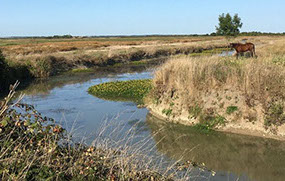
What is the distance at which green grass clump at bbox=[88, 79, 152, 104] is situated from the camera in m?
19.1

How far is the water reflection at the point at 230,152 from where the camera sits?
913cm

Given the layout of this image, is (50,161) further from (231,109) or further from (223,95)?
(223,95)

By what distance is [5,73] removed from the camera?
77.5 ft

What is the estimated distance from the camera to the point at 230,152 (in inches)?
419

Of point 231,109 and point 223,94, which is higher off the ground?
point 223,94

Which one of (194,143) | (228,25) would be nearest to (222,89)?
(194,143)

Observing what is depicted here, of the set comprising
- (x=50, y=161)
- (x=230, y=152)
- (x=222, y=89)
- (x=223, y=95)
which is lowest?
(x=230, y=152)

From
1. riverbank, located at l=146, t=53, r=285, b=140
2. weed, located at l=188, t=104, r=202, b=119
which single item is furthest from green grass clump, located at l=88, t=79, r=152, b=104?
weed, located at l=188, t=104, r=202, b=119

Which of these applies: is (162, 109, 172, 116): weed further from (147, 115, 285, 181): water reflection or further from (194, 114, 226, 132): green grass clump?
(194, 114, 226, 132): green grass clump

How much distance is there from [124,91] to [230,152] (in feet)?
35.4

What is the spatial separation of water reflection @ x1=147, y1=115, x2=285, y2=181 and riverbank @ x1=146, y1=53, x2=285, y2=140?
0.60 m

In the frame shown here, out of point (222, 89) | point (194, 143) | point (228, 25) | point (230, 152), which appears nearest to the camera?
point (230, 152)

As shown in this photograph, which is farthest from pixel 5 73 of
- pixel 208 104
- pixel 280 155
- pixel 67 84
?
pixel 280 155

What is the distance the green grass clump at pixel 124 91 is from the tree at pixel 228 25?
96.1 ft
